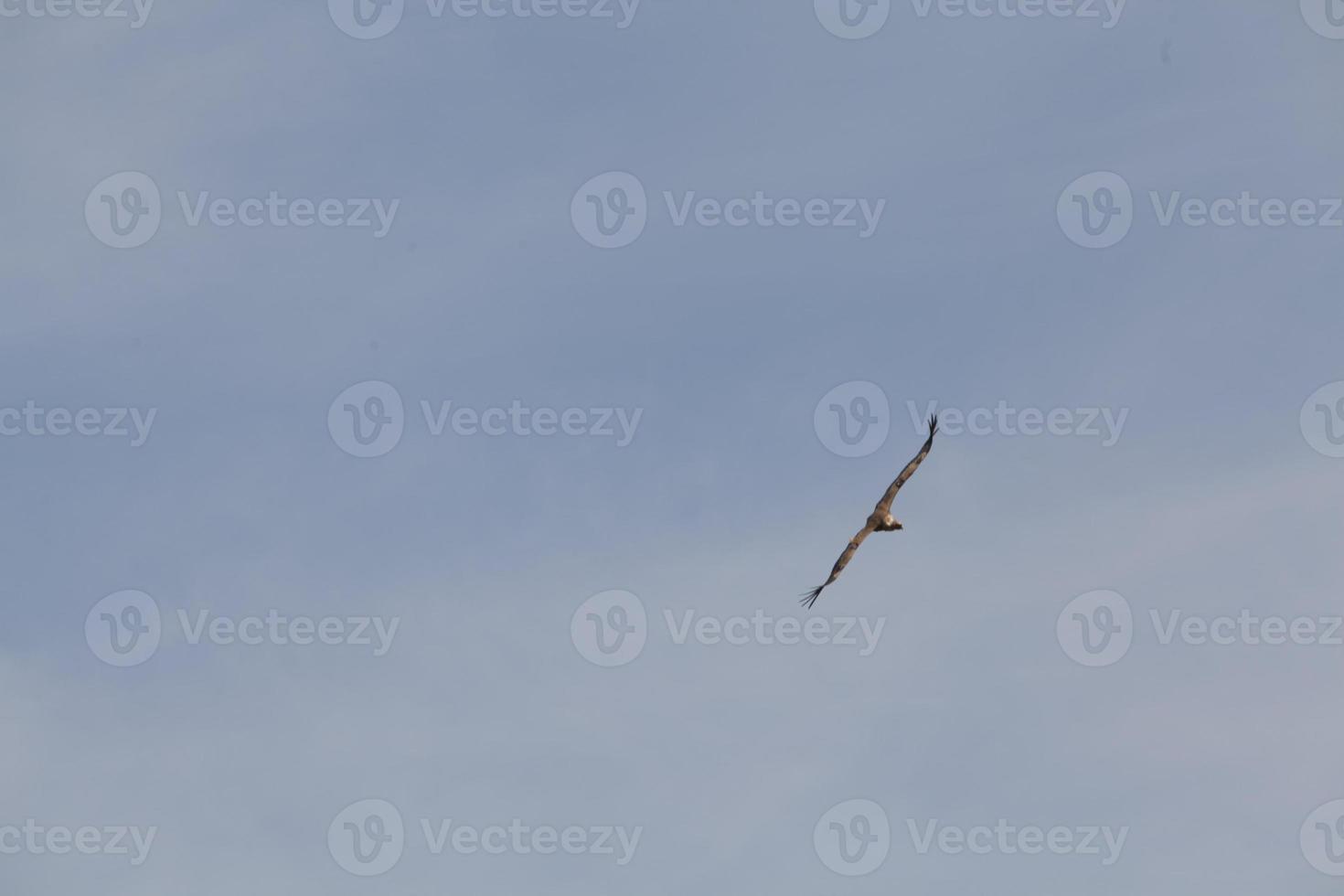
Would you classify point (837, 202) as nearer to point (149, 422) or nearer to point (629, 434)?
point (629, 434)

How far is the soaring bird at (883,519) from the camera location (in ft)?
172

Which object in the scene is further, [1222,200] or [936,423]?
[1222,200]

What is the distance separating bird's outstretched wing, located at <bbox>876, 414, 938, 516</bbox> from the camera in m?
52.5

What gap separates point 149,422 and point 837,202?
2171 cm

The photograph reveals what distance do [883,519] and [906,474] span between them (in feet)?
6.06

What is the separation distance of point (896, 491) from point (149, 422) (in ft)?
78.2

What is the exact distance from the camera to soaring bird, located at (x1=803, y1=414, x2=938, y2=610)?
2069 inches

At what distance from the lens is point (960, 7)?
2376 inches

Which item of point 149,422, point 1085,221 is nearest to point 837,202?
point 1085,221

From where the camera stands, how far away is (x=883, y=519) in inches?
2121

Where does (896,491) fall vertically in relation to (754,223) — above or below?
below

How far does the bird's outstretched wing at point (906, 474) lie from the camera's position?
52.5 m

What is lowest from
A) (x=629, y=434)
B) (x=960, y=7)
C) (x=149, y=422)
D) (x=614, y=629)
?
(x=614, y=629)

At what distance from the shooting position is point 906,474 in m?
52.5
